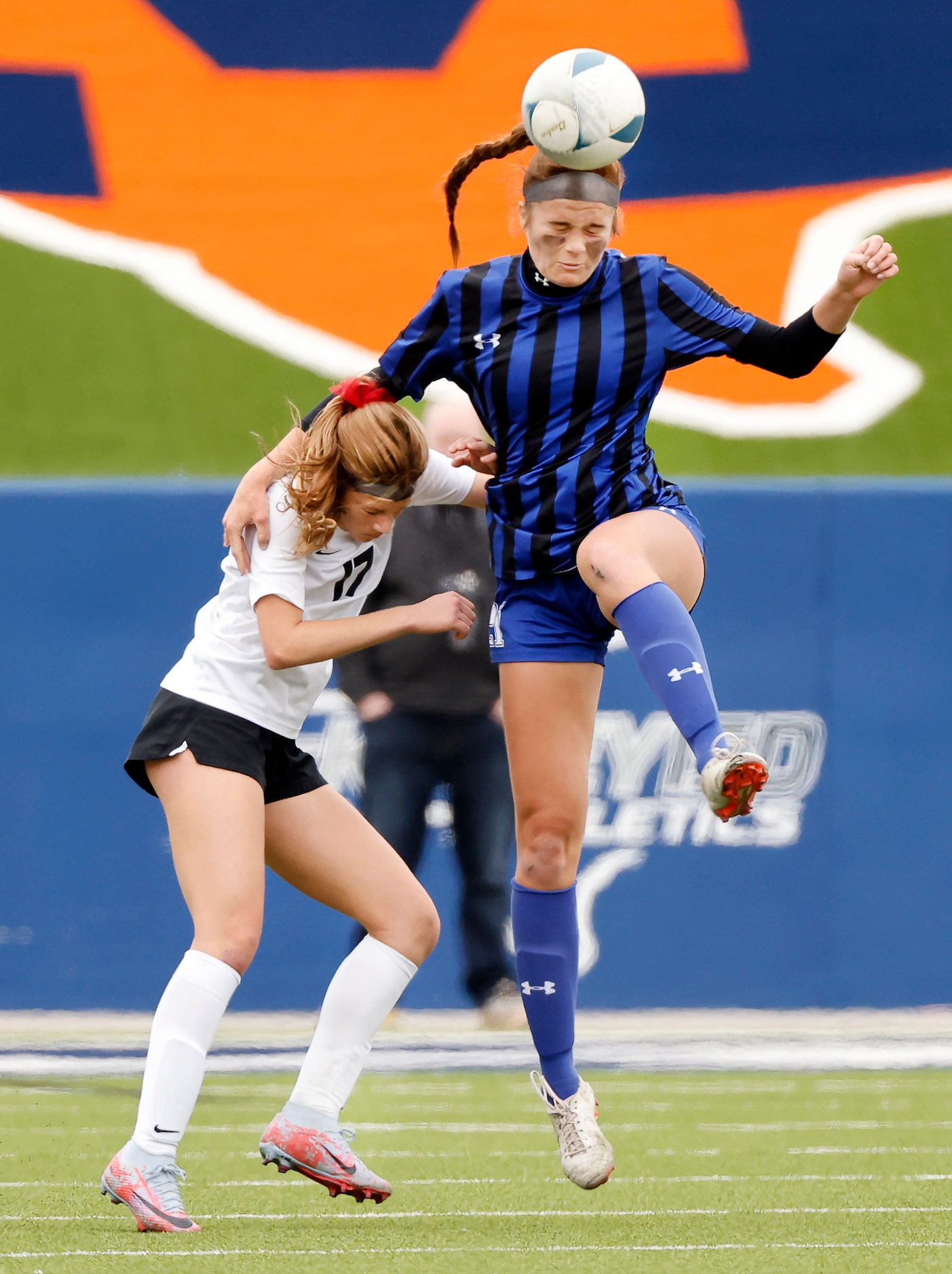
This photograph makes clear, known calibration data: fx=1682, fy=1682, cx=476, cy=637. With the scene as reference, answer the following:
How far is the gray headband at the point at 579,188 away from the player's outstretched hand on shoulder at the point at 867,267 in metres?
0.47

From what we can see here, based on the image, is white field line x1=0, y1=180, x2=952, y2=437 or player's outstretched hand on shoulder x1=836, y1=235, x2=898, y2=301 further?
white field line x1=0, y1=180, x2=952, y2=437

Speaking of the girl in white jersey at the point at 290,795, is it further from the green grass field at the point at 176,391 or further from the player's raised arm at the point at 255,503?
the green grass field at the point at 176,391

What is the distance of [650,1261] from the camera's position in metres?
2.62

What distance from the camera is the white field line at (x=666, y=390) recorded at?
6934mm

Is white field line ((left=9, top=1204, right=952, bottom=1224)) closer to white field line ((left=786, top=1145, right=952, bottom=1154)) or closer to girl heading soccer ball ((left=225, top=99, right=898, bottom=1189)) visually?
girl heading soccer ball ((left=225, top=99, right=898, bottom=1189))

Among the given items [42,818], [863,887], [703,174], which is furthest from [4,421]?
[863,887]

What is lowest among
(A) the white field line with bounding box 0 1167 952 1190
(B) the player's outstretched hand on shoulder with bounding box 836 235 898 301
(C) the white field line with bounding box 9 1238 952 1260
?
(A) the white field line with bounding box 0 1167 952 1190

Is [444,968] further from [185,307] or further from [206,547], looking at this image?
[185,307]

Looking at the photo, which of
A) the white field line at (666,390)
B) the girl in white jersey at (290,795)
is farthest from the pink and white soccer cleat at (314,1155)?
the white field line at (666,390)

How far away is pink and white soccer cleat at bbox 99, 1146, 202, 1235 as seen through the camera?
2.79 metres

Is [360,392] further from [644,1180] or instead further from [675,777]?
[675,777]

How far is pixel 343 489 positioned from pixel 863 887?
3.66m

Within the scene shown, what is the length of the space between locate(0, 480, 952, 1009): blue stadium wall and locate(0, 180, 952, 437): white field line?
0.75 metres

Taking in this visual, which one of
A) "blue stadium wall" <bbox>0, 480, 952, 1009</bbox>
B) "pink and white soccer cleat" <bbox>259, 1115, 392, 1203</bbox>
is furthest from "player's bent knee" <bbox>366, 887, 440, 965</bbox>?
"blue stadium wall" <bbox>0, 480, 952, 1009</bbox>
